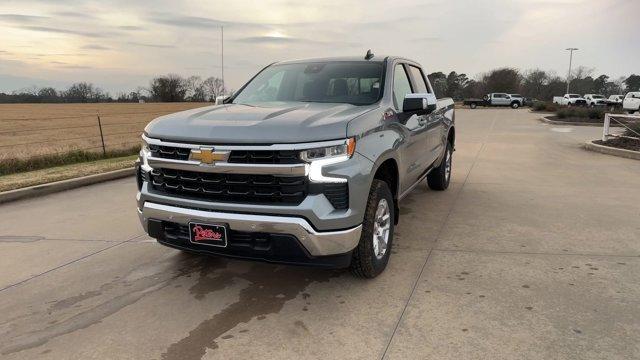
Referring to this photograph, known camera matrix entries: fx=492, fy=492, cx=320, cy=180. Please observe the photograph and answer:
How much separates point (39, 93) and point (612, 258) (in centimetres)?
6076

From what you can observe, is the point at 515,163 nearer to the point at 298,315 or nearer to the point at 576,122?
the point at 298,315

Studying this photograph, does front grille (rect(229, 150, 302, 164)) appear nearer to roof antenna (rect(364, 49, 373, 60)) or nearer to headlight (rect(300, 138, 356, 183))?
headlight (rect(300, 138, 356, 183))

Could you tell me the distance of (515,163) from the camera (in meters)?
10.5

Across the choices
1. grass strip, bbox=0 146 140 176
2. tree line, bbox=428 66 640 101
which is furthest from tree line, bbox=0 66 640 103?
grass strip, bbox=0 146 140 176

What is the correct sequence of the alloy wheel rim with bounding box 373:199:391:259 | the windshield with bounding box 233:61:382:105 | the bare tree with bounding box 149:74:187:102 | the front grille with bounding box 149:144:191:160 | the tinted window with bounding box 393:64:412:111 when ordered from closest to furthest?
the front grille with bounding box 149:144:191:160
the alloy wheel rim with bounding box 373:199:391:259
the windshield with bounding box 233:61:382:105
the tinted window with bounding box 393:64:412:111
the bare tree with bounding box 149:74:187:102

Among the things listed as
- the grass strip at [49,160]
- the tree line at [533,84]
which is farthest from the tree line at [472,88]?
the grass strip at [49,160]

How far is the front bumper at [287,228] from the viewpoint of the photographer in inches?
128

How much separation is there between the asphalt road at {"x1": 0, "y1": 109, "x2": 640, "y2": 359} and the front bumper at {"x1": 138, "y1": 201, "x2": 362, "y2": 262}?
504 mm

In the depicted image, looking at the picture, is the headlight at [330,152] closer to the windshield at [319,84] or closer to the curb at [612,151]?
the windshield at [319,84]

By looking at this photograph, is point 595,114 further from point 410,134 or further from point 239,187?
point 239,187

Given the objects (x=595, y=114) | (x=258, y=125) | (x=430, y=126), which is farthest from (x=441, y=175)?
(x=595, y=114)

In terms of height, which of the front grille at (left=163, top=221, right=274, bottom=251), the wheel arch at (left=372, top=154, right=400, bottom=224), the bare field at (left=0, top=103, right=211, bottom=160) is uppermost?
the wheel arch at (left=372, top=154, right=400, bottom=224)

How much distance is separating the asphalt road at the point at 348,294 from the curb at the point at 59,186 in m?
1.13

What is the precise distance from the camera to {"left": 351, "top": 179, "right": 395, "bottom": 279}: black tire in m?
3.71
